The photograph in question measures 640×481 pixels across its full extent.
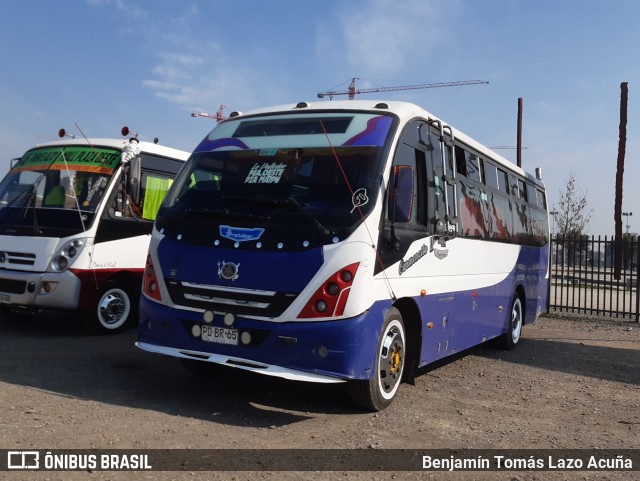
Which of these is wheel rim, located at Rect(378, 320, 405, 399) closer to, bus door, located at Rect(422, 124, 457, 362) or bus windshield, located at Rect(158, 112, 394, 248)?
bus door, located at Rect(422, 124, 457, 362)

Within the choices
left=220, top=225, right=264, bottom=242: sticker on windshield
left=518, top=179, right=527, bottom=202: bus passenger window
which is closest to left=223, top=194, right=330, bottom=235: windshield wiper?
left=220, top=225, right=264, bottom=242: sticker on windshield

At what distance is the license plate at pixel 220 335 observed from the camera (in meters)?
5.52

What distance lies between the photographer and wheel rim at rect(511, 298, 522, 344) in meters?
10.9

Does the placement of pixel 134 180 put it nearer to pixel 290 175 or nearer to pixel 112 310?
pixel 112 310

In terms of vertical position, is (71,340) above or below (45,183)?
below

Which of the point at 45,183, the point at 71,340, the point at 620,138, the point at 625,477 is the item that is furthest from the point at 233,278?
the point at 620,138

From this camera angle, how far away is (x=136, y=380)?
6.64m

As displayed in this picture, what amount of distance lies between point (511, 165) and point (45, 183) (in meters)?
7.90

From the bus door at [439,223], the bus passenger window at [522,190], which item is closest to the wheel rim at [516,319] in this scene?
the bus passenger window at [522,190]

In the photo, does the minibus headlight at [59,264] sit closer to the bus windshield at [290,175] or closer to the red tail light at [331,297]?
the bus windshield at [290,175]

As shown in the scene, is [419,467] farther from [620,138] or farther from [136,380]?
[620,138]

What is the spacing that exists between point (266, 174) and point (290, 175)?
265 mm

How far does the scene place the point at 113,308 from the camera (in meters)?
9.35

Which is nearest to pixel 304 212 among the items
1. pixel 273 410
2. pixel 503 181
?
pixel 273 410
